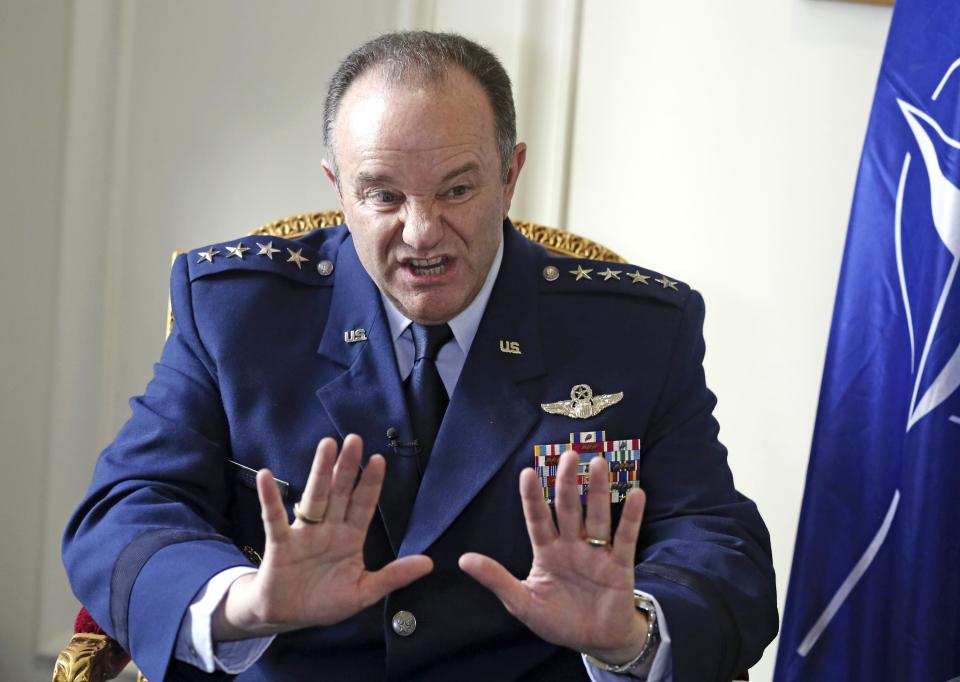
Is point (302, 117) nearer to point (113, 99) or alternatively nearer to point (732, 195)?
point (113, 99)

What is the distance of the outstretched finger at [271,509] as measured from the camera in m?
1.31

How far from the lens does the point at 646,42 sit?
2.63m

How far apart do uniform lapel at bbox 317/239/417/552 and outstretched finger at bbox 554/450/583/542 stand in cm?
41

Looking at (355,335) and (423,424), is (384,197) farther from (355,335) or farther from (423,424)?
(423,424)

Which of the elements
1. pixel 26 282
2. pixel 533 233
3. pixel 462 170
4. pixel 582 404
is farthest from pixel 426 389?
pixel 26 282

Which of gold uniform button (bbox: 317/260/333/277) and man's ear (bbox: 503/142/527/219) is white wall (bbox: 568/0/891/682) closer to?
man's ear (bbox: 503/142/527/219)

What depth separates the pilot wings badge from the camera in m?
1.80

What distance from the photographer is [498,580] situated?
1.38m

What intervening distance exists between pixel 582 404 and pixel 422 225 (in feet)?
1.32

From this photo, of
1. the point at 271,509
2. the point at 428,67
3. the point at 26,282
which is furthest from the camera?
the point at 26,282

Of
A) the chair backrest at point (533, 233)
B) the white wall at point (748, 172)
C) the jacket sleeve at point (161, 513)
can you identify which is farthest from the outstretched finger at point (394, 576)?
the white wall at point (748, 172)

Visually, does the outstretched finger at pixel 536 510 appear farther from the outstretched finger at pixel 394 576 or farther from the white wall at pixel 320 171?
the white wall at pixel 320 171

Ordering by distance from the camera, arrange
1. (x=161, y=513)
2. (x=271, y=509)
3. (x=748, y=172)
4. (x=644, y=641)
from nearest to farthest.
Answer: (x=271, y=509), (x=644, y=641), (x=161, y=513), (x=748, y=172)

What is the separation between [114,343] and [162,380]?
0.97m
